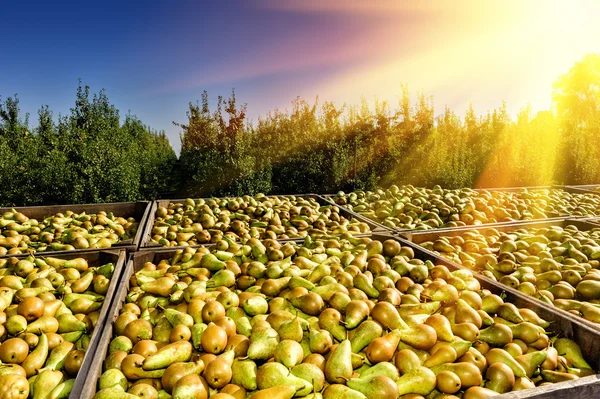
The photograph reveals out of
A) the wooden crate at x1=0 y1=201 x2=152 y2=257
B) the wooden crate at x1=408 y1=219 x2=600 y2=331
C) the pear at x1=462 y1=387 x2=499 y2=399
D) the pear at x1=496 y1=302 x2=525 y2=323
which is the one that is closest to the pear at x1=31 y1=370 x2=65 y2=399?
the pear at x1=462 y1=387 x2=499 y2=399

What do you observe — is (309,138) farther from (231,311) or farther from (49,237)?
(231,311)

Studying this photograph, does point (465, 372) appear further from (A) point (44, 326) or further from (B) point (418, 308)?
(A) point (44, 326)

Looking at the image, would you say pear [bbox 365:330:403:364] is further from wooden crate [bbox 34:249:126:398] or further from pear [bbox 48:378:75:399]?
pear [bbox 48:378:75:399]

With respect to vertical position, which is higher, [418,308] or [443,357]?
[418,308]

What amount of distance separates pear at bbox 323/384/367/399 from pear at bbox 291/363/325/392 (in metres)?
0.05

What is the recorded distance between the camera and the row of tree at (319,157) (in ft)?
34.4

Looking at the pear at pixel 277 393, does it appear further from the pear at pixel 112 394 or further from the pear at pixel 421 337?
the pear at pixel 421 337

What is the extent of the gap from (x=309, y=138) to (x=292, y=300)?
43.5 ft

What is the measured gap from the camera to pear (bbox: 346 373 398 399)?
193cm

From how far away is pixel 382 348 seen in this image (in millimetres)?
2256

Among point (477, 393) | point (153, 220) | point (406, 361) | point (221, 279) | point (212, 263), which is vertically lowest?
point (477, 393)

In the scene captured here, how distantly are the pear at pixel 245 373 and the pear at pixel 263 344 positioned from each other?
0.19ft

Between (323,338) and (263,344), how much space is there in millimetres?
372

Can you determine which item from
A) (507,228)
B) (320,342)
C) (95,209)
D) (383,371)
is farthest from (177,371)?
(95,209)
